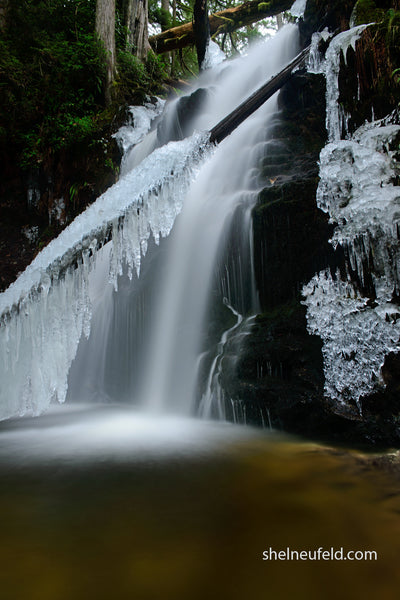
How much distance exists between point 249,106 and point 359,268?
2598 mm

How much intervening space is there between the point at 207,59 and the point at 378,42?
300 inches

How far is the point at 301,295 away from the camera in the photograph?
11.4 feet

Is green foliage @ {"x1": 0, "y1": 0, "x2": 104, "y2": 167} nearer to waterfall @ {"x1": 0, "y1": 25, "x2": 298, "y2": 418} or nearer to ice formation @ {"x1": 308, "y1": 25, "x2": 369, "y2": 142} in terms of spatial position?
waterfall @ {"x1": 0, "y1": 25, "x2": 298, "y2": 418}

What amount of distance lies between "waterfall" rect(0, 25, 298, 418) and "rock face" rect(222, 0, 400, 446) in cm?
44

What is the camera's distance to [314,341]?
320 cm

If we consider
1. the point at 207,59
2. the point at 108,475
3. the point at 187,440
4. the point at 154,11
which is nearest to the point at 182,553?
the point at 108,475

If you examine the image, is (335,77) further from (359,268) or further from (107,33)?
(107,33)

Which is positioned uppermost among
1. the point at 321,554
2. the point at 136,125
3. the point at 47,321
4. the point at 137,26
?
the point at 137,26

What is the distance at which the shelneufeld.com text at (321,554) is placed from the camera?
1.31 meters

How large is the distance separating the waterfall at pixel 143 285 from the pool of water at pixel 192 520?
2.91 feet

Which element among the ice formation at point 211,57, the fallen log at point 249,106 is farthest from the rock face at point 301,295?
the ice formation at point 211,57

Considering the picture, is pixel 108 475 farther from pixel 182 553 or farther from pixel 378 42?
pixel 378 42

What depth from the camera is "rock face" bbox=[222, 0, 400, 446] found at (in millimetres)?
2801

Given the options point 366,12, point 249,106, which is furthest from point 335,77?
point 366,12
